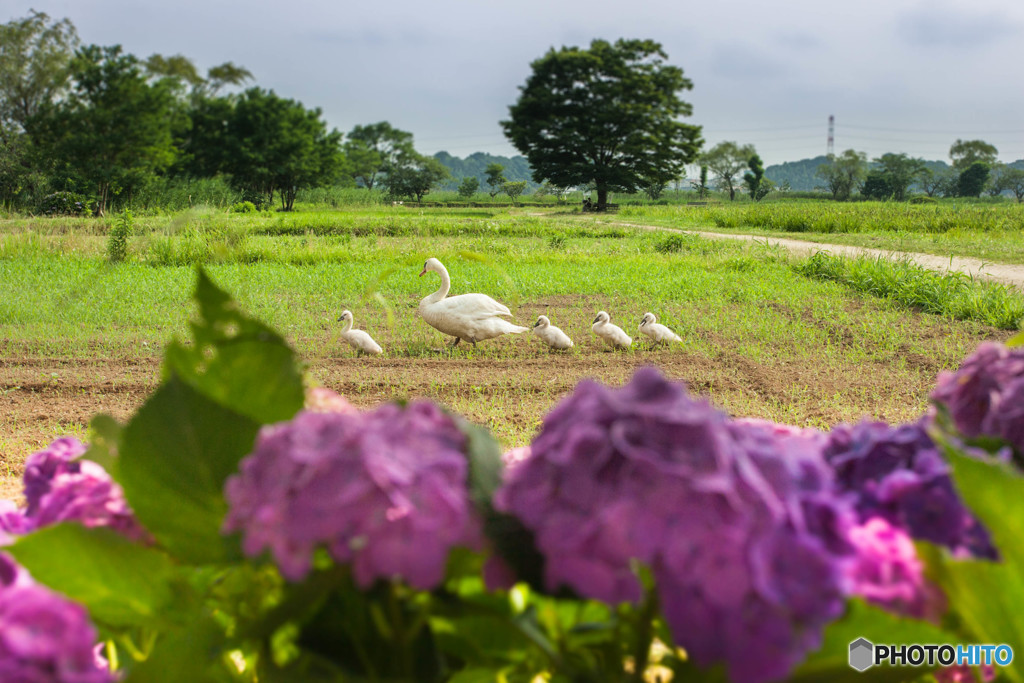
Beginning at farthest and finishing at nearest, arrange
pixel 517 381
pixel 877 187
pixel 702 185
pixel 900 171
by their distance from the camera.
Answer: pixel 900 171, pixel 877 187, pixel 702 185, pixel 517 381

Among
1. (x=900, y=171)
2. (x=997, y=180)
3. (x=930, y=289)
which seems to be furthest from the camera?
(x=997, y=180)

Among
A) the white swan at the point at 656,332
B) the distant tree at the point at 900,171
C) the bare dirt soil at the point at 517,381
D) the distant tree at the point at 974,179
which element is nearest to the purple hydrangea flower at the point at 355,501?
the bare dirt soil at the point at 517,381

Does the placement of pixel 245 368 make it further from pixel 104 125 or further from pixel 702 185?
pixel 702 185

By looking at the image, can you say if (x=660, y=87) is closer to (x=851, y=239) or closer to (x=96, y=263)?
(x=851, y=239)

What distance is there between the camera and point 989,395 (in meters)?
0.43

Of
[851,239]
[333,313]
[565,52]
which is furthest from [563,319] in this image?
[565,52]

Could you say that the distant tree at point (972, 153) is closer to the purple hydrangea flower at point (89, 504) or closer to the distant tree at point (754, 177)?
the distant tree at point (754, 177)

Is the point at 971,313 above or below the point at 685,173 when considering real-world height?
below

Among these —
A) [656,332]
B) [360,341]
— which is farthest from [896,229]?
[360,341]

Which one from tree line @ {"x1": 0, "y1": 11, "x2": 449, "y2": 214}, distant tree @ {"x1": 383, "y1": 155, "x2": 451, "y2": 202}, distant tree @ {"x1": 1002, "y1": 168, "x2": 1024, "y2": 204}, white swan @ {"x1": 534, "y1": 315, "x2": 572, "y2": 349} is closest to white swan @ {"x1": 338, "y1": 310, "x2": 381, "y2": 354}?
white swan @ {"x1": 534, "y1": 315, "x2": 572, "y2": 349}

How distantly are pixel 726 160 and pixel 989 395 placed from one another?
205ft

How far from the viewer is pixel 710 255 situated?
9.34 m

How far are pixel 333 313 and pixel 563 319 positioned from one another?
5.70ft

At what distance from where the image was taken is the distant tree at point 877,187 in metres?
53.5
